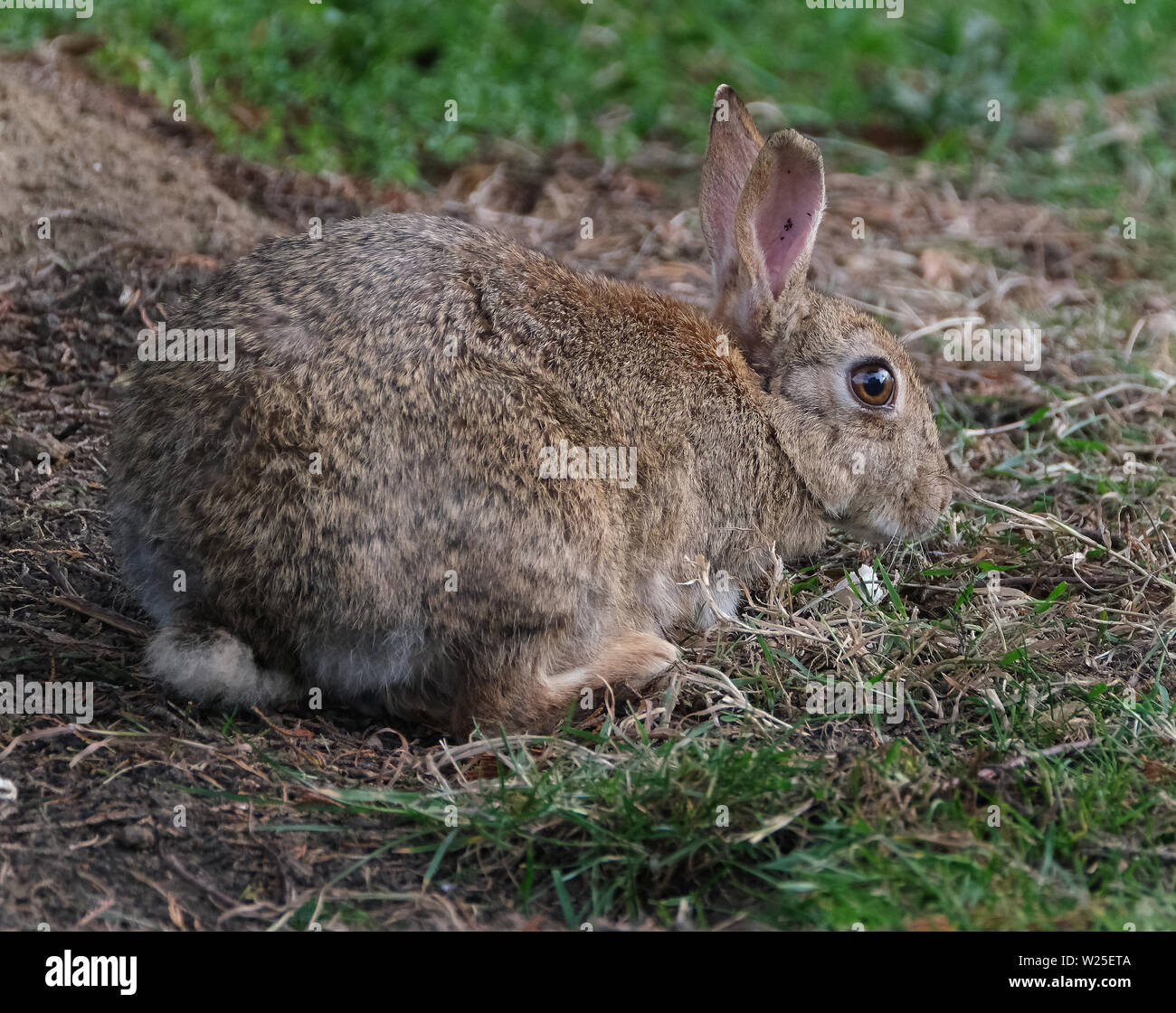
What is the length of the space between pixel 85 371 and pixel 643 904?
3.86m


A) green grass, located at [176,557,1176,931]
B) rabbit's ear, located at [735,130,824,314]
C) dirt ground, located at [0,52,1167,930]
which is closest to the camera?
green grass, located at [176,557,1176,931]

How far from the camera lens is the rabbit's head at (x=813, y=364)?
503 cm

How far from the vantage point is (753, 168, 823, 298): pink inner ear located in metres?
4.88

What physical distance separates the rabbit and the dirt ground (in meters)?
0.32

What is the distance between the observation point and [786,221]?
4.97 meters

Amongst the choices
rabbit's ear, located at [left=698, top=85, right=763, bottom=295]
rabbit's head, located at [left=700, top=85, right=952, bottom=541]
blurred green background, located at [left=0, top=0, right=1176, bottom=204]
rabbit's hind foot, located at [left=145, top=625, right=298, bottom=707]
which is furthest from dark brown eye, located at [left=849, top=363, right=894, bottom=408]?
blurred green background, located at [left=0, top=0, right=1176, bottom=204]

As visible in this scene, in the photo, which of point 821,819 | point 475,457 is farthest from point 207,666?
point 821,819

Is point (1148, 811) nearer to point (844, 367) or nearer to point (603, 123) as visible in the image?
point (844, 367)

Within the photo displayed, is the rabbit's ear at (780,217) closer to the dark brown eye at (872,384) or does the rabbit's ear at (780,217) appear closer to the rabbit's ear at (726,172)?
the rabbit's ear at (726,172)

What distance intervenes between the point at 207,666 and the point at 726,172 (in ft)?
8.79

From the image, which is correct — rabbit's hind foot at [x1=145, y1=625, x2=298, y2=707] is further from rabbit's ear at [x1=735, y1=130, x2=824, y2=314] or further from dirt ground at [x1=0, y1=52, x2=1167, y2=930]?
rabbit's ear at [x1=735, y1=130, x2=824, y2=314]

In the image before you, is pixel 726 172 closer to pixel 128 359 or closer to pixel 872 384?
pixel 872 384

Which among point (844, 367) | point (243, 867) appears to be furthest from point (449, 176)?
point (243, 867)

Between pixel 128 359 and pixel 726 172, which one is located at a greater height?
pixel 726 172
